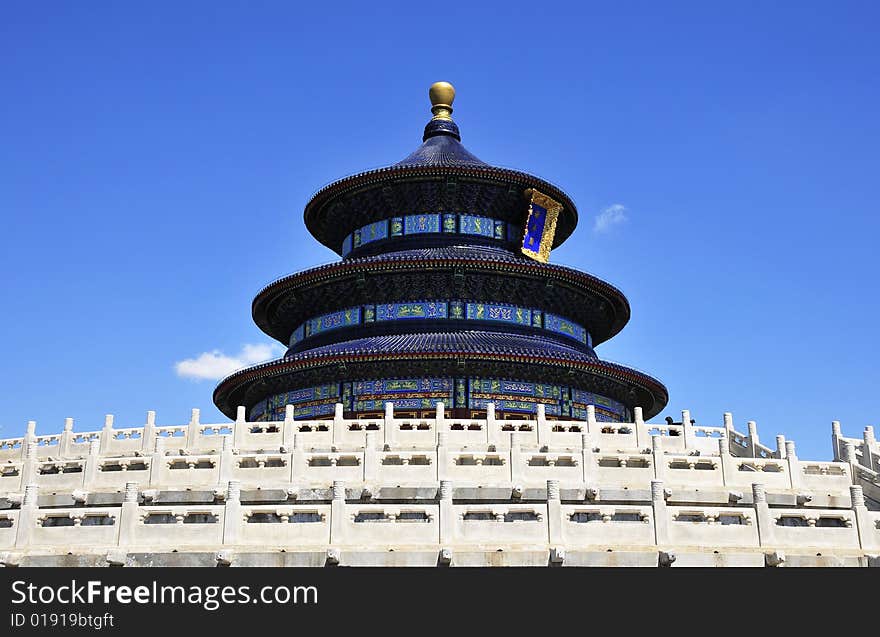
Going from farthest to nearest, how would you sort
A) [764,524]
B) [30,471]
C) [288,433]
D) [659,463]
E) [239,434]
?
1. [239,434]
2. [288,433]
3. [30,471]
4. [659,463]
5. [764,524]

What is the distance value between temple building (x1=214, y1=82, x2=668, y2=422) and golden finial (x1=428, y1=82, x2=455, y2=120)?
171cm

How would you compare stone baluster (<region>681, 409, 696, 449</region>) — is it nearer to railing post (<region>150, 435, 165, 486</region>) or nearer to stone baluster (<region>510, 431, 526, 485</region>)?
stone baluster (<region>510, 431, 526, 485</region>)

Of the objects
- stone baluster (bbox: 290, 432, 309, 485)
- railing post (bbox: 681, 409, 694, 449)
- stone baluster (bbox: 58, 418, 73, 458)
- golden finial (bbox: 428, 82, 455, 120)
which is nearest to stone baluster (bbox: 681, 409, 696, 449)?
railing post (bbox: 681, 409, 694, 449)

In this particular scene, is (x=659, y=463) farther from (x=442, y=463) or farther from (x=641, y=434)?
(x=641, y=434)

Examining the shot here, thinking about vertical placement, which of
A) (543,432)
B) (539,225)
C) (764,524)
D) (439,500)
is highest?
(539,225)

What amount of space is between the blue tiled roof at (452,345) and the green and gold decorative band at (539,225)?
5.13m

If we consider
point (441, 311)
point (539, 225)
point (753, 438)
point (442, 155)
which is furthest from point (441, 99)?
point (753, 438)

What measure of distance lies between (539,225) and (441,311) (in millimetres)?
6655

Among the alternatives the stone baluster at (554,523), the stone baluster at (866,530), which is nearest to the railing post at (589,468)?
the stone baluster at (554,523)

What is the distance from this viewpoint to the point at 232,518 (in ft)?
48.9

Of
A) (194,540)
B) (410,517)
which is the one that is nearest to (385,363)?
(410,517)

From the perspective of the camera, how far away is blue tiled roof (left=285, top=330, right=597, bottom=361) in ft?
112

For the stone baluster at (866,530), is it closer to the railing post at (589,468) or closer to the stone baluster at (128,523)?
the railing post at (589,468)
